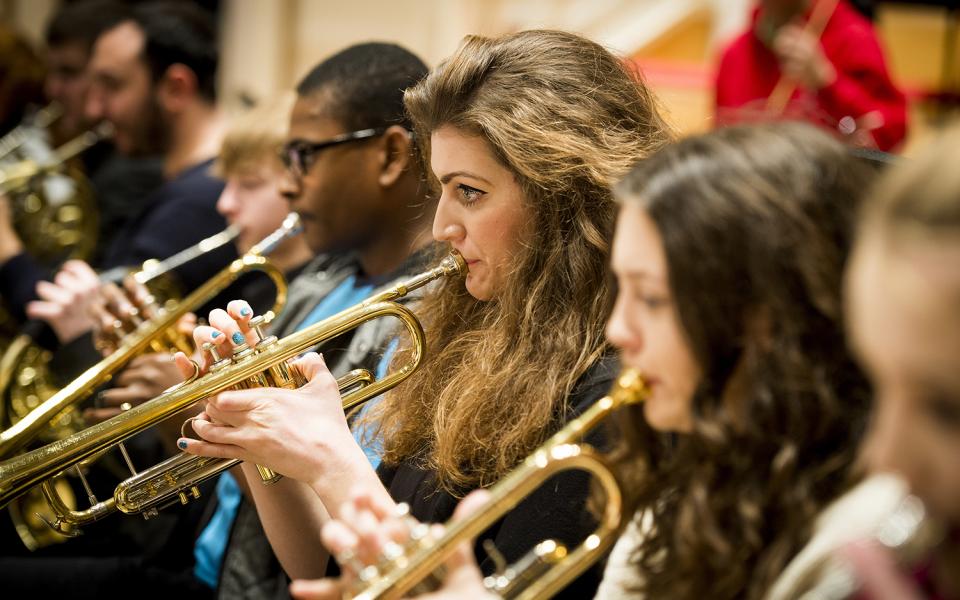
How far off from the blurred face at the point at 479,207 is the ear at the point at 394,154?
18.6 inches

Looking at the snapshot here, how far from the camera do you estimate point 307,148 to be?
220 centimetres

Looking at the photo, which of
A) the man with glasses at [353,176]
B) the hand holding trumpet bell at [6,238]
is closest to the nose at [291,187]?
the man with glasses at [353,176]

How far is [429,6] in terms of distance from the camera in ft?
18.2

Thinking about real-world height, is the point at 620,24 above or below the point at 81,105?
below

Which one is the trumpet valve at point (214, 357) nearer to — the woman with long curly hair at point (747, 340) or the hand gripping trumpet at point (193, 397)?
the hand gripping trumpet at point (193, 397)

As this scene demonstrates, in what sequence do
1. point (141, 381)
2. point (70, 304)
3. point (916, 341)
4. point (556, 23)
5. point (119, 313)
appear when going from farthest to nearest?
1. point (556, 23)
2. point (70, 304)
3. point (119, 313)
4. point (141, 381)
5. point (916, 341)

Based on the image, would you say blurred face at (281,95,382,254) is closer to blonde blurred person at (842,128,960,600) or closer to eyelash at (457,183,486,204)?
eyelash at (457,183,486,204)

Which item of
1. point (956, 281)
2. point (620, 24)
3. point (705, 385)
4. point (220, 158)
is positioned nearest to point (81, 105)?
point (220, 158)

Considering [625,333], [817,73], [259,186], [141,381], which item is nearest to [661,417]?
[625,333]

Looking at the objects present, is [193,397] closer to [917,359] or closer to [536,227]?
[536,227]

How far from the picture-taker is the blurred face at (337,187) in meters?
2.17

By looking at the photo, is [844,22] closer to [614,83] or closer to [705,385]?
[614,83]

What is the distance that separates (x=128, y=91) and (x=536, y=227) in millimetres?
2424

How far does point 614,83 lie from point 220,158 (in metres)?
1.47
